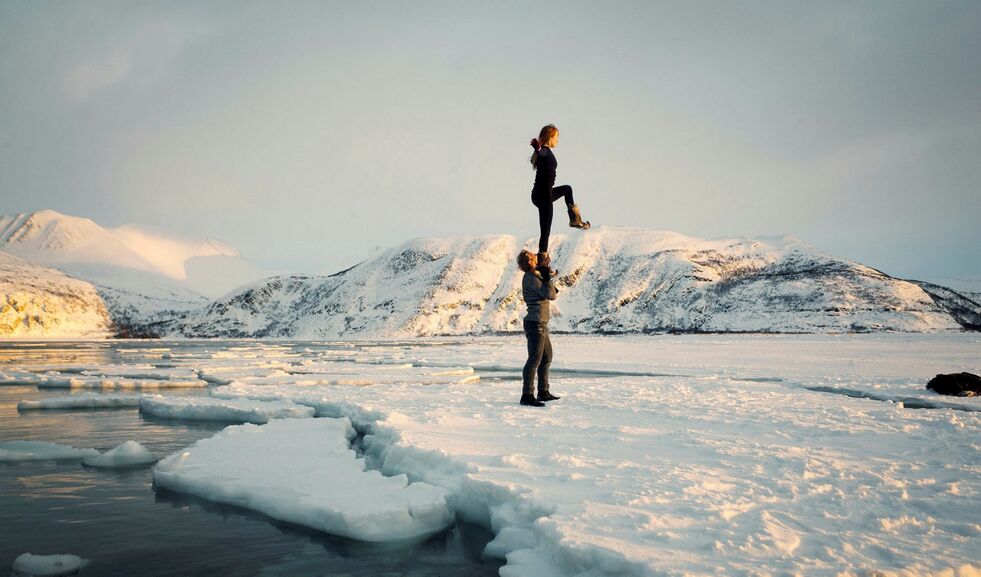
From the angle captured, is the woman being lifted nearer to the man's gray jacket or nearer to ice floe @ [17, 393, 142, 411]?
the man's gray jacket

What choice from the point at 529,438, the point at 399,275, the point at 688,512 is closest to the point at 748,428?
the point at 529,438

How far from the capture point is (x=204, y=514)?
4.81 m

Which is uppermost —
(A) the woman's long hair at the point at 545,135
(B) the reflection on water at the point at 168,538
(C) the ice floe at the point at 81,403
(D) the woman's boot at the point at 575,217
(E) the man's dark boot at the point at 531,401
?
(A) the woman's long hair at the point at 545,135

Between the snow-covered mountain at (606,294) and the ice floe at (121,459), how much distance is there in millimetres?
95853

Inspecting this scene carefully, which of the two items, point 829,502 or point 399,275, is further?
point 399,275

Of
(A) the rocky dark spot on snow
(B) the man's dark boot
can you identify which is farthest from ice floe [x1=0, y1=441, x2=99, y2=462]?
(A) the rocky dark spot on snow

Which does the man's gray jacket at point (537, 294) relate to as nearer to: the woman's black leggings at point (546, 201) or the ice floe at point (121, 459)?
the woman's black leggings at point (546, 201)

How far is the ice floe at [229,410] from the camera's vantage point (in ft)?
32.3

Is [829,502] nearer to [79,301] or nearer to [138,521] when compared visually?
[138,521]

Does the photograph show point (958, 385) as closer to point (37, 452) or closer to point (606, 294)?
point (37, 452)

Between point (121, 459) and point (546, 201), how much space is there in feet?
20.8

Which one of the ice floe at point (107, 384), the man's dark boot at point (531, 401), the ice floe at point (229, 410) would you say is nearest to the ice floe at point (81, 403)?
the ice floe at point (229, 410)

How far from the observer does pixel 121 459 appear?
254 inches

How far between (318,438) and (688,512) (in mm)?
4871
